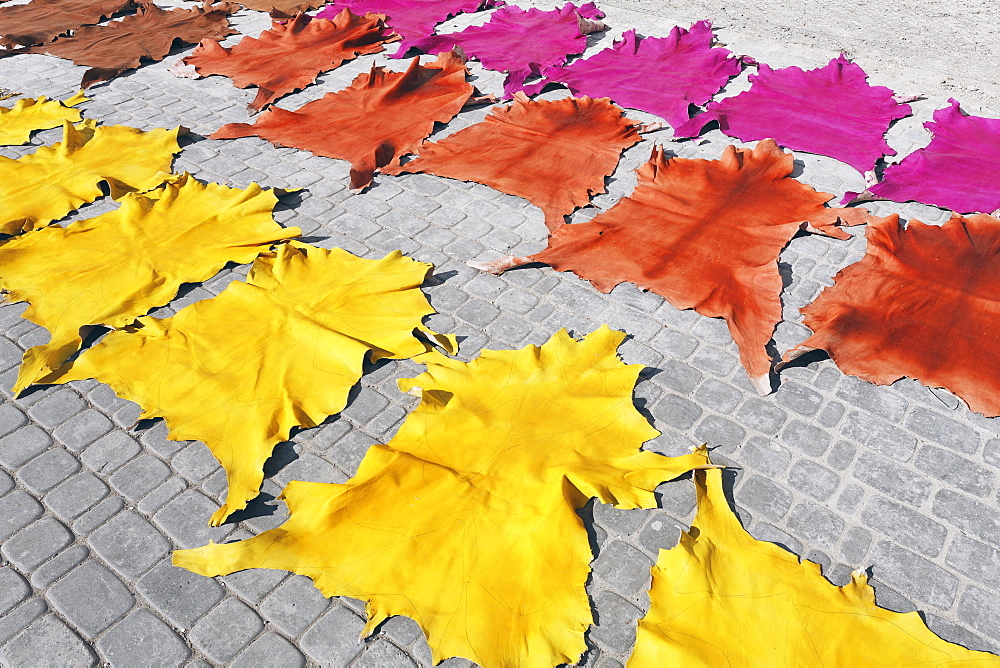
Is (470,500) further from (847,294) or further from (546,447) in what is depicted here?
(847,294)

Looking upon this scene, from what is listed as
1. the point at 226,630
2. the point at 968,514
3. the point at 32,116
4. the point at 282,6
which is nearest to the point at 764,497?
the point at 968,514

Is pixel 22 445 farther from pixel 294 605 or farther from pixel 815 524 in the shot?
pixel 815 524

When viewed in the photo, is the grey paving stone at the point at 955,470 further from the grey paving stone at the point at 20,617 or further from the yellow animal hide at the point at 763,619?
the grey paving stone at the point at 20,617

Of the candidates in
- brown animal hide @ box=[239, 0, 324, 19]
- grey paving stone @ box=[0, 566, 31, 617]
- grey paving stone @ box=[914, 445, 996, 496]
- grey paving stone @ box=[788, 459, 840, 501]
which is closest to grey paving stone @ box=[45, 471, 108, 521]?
grey paving stone @ box=[0, 566, 31, 617]

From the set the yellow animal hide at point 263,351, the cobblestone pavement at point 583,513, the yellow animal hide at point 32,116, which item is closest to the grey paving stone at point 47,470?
the cobblestone pavement at point 583,513

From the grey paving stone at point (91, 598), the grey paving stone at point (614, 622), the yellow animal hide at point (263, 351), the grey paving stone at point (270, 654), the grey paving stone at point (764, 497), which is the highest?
the yellow animal hide at point (263, 351)
